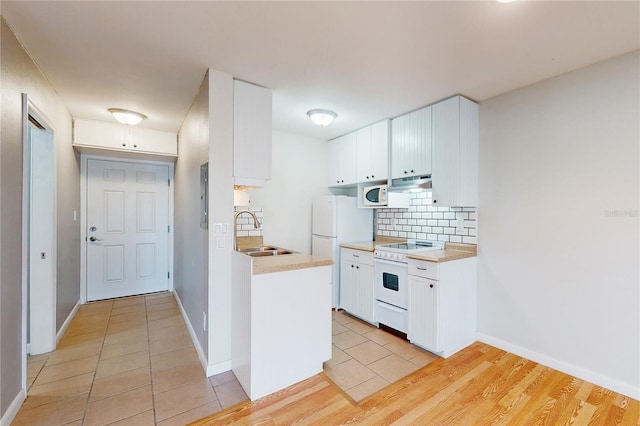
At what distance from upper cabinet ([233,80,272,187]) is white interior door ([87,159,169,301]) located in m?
2.84

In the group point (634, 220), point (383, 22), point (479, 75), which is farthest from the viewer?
point (479, 75)

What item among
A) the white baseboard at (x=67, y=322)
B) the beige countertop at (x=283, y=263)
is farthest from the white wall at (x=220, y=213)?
the white baseboard at (x=67, y=322)

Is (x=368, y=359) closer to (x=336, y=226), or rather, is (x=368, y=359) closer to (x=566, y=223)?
(x=336, y=226)

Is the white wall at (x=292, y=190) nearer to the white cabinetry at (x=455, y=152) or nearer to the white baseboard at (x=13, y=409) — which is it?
the white cabinetry at (x=455, y=152)

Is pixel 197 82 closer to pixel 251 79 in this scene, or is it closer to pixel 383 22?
pixel 251 79

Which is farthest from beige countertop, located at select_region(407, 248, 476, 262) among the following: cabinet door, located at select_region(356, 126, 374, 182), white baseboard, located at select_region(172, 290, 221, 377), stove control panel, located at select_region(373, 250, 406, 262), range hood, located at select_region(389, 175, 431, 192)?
white baseboard, located at select_region(172, 290, 221, 377)

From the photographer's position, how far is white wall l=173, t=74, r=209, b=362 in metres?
2.38

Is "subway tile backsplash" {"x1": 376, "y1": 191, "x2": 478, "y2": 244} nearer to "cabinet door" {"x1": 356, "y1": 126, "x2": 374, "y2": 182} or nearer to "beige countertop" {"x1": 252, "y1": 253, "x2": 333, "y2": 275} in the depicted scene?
"cabinet door" {"x1": 356, "y1": 126, "x2": 374, "y2": 182}

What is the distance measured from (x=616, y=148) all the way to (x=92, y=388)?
433 cm

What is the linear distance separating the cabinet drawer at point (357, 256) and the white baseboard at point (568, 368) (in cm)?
136

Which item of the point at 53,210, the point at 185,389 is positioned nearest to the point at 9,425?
the point at 185,389

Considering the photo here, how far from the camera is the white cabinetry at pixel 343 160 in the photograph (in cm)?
388

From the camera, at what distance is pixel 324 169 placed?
434 centimetres

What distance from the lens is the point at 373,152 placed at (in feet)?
11.6
